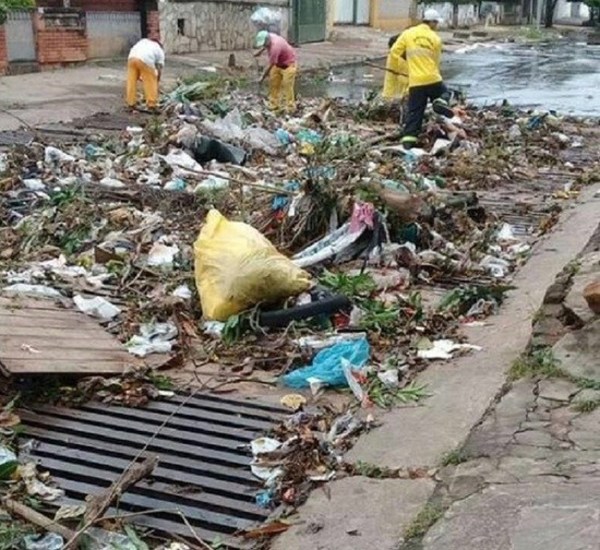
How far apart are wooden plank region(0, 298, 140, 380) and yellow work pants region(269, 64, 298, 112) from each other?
332 inches

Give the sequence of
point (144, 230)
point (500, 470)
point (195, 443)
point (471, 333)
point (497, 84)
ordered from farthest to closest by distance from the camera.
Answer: point (497, 84)
point (144, 230)
point (471, 333)
point (195, 443)
point (500, 470)

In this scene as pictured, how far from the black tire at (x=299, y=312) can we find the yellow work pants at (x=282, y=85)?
8.22 m

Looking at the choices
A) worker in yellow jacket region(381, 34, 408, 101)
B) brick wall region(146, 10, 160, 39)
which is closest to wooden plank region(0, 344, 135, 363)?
worker in yellow jacket region(381, 34, 408, 101)

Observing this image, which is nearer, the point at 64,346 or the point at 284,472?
the point at 284,472

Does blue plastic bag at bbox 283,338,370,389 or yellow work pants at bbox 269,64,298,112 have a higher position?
yellow work pants at bbox 269,64,298,112

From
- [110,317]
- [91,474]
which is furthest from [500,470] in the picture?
[110,317]

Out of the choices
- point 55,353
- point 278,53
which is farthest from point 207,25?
point 55,353

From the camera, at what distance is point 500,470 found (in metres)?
3.59

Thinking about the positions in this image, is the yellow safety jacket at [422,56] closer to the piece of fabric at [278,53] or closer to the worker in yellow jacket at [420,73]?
the worker in yellow jacket at [420,73]

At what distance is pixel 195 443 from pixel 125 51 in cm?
1639

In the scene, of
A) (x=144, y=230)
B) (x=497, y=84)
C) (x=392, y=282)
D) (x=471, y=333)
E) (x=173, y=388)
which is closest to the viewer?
(x=173, y=388)

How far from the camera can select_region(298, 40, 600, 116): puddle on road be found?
16.2m

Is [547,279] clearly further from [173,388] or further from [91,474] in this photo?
[91,474]

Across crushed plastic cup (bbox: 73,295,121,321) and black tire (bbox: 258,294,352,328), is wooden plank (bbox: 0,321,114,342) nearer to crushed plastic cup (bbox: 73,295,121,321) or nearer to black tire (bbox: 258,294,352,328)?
crushed plastic cup (bbox: 73,295,121,321)
